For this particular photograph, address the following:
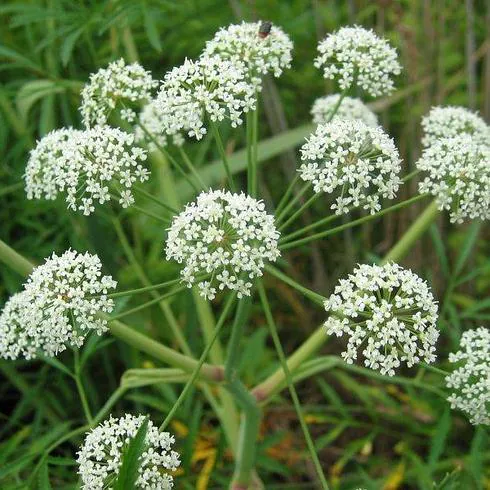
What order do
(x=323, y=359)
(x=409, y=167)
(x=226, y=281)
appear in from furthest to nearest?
(x=409, y=167) → (x=323, y=359) → (x=226, y=281)

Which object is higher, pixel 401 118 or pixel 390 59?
pixel 401 118

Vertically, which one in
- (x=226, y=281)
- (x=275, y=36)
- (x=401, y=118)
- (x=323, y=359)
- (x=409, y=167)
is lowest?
(x=226, y=281)

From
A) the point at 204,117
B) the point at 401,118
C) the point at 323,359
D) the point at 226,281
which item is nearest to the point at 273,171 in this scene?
the point at 401,118

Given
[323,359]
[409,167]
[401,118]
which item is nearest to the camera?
[323,359]

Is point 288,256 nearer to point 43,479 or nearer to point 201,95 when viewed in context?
point 201,95

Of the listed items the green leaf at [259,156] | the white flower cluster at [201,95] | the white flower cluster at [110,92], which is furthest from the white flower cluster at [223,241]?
the green leaf at [259,156]

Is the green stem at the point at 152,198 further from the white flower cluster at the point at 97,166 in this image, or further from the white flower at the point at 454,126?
the white flower at the point at 454,126

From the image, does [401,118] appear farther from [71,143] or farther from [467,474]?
[71,143]

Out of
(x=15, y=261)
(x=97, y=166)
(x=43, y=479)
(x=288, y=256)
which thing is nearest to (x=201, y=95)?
(x=97, y=166)
